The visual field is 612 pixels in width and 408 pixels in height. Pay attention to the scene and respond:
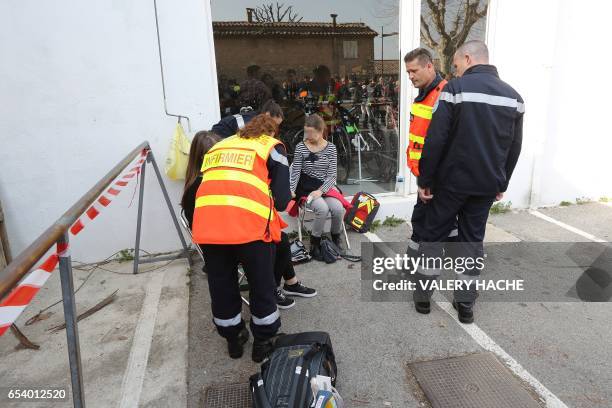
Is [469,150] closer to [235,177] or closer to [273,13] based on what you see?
[235,177]

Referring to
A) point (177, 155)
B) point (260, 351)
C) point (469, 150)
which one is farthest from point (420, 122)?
point (177, 155)

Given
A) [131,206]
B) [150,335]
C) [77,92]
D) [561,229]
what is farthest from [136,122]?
[561,229]

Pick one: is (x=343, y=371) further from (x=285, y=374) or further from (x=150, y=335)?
(x=150, y=335)

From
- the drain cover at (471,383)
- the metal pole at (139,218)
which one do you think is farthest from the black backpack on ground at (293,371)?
the metal pole at (139,218)

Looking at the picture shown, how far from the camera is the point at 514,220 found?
5.29 m

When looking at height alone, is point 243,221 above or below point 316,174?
above

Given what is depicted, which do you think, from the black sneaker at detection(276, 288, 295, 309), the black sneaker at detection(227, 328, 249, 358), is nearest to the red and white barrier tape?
the black sneaker at detection(227, 328, 249, 358)

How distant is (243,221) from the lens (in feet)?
7.78

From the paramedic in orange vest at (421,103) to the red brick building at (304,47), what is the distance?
8.02 feet

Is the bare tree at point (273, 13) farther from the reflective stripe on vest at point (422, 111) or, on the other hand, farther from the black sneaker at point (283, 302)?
the black sneaker at point (283, 302)

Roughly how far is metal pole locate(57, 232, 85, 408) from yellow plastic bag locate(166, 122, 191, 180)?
8.36ft

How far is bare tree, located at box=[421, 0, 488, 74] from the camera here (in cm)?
516

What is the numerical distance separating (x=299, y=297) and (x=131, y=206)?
6.86 feet

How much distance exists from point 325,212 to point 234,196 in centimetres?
197
